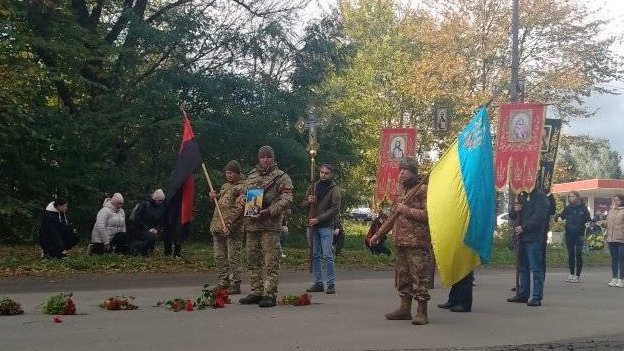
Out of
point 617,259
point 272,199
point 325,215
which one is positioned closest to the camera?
point 272,199

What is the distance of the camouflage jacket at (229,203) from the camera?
1110 cm

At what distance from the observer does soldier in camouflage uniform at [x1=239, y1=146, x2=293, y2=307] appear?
10.0 m

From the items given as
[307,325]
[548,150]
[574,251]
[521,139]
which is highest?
[521,139]

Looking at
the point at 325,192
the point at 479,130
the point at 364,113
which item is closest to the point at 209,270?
the point at 325,192

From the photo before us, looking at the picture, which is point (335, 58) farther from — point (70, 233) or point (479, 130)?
point (479, 130)

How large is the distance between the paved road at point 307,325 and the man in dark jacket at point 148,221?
400 centimetres

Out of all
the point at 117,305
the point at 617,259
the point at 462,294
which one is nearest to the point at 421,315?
the point at 462,294

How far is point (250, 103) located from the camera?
24.0m

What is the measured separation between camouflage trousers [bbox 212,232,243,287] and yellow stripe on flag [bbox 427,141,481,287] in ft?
10.9

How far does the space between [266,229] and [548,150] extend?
950 centimetres

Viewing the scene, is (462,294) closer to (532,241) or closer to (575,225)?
(532,241)

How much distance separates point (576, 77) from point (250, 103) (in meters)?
20.7

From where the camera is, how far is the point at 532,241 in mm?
11328

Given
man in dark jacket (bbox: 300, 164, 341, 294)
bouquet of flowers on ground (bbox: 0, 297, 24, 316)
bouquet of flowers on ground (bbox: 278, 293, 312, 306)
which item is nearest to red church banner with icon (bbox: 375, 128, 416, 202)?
man in dark jacket (bbox: 300, 164, 341, 294)
